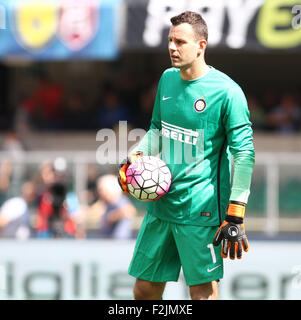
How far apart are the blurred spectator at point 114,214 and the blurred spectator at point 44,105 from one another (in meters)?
4.64

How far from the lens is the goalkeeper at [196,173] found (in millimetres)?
4145

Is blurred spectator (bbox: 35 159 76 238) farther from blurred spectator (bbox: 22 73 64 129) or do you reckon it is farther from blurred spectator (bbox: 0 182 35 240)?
blurred spectator (bbox: 22 73 64 129)

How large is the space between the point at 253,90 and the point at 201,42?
10525 mm

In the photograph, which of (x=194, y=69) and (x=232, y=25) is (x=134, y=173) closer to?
(x=194, y=69)

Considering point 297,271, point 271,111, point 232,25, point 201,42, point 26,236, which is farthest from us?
point 271,111

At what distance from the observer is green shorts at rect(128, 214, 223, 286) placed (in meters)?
4.28

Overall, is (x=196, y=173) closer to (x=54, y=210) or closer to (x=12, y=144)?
(x=54, y=210)

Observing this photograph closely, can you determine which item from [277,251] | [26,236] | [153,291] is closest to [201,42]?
[153,291]

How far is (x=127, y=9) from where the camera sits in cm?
981

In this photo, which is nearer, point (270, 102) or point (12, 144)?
A: point (12, 144)

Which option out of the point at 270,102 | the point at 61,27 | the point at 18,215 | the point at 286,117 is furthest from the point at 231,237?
the point at 270,102

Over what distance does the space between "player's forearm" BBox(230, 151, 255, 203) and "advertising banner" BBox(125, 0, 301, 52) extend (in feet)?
17.9

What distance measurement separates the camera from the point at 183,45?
4195mm

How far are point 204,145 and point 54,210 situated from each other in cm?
391
